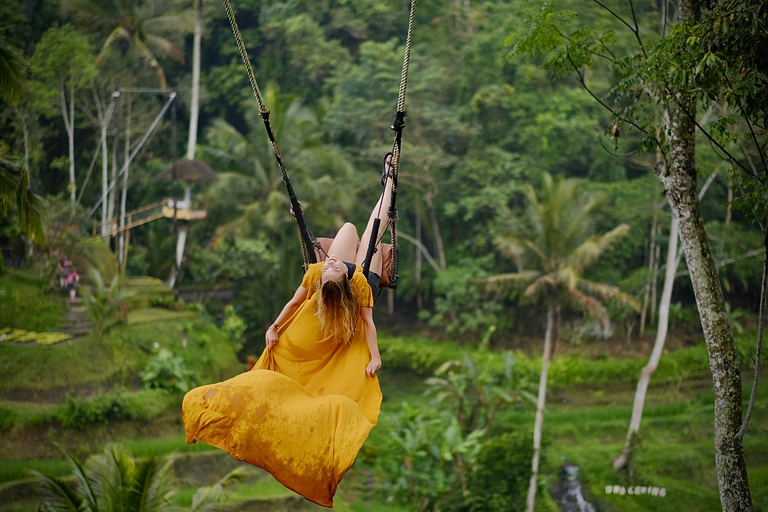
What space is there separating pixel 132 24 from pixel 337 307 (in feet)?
46.0

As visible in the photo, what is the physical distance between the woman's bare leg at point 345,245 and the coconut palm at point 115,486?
2.19 meters

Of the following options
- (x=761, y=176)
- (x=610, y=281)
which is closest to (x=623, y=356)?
(x=610, y=281)

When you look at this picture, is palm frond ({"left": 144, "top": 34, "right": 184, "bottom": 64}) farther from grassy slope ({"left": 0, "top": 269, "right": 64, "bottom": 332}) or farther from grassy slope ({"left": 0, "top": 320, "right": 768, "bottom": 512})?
grassy slope ({"left": 0, "top": 320, "right": 768, "bottom": 512})

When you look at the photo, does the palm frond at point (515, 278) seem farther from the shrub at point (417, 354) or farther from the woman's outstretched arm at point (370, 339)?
the woman's outstretched arm at point (370, 339)

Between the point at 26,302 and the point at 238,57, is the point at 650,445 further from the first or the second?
the point at 238,57

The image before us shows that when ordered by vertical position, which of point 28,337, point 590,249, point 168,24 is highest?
point 168,24

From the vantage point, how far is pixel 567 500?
413 inches

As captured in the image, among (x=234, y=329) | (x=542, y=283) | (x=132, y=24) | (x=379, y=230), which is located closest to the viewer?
(x=379, y=230)

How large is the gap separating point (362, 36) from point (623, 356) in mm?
10716

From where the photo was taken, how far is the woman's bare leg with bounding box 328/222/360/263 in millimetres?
3396

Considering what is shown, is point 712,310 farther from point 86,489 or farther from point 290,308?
point 86,489

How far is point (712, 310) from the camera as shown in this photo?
12.9 ft

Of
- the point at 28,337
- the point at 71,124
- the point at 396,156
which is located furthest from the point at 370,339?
the point at 71,124

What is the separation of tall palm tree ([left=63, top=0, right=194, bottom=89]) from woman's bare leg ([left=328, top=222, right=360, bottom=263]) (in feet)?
41.5
